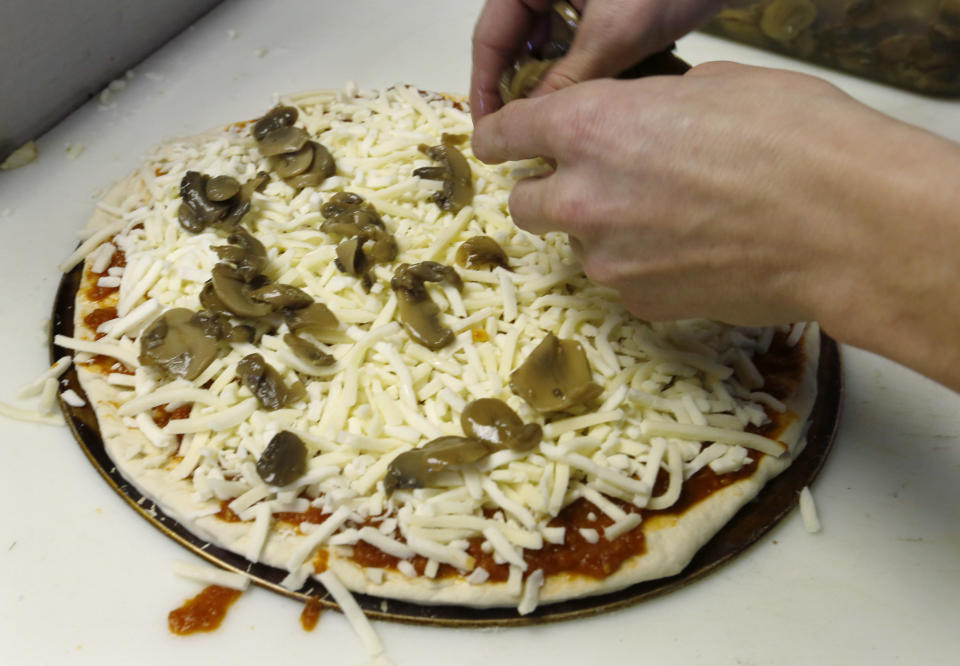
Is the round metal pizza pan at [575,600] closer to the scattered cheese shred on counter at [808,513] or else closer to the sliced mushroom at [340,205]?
the scattered cheese shred on counter at [808,513]

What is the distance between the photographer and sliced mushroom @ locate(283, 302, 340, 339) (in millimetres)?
1792

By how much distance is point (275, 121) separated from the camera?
2324 millimetres

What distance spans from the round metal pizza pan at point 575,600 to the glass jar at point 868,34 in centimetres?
152

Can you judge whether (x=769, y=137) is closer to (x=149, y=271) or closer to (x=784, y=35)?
(x=149, y=271)

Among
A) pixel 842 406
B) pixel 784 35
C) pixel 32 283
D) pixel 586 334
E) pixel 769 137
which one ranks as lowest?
pixel 842 406

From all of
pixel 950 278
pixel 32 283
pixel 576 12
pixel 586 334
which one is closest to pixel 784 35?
pixel 576 12

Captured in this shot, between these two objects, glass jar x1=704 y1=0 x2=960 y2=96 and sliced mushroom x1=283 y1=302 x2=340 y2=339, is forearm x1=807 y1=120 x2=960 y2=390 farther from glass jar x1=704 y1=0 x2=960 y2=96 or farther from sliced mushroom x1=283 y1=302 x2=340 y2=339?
glass jar x1=704 y1=0 x2=960 y2=96

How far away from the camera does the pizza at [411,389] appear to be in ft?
5.08

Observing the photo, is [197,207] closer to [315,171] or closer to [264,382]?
[315,171]

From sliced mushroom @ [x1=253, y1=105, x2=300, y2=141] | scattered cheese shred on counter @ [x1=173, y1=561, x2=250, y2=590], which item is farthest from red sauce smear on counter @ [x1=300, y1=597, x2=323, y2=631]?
sliced mushroom @ [x1=253, y1=105, x2=300, y2=141]

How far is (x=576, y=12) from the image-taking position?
1.78 m

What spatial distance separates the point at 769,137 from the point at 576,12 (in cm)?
80

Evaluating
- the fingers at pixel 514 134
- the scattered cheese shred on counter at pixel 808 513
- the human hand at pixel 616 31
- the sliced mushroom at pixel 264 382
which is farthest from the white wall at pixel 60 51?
the scattered cheese shred on counter at pixel 808 513

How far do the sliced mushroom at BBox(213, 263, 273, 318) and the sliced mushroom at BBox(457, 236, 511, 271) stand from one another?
49cm
